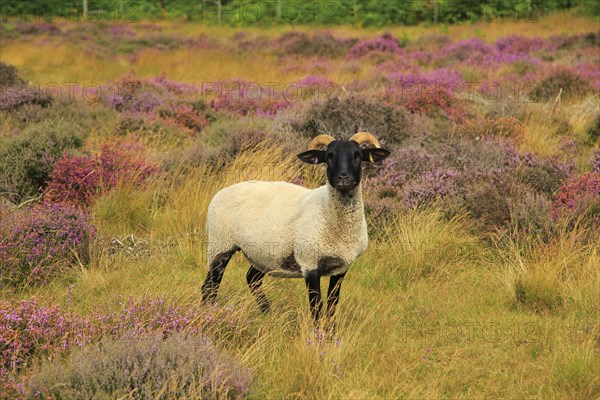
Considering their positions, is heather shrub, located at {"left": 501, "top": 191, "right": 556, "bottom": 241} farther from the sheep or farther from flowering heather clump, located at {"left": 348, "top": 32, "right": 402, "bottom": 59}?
flowering heather clump, located at {"left": 348, "top": 32, "right": 402, "bottom": 59}

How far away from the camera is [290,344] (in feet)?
15.5

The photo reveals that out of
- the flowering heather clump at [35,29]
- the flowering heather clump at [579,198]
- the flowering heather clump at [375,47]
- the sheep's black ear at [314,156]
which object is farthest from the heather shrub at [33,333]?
the flowering heather clump at [35,29]

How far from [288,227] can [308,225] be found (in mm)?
212

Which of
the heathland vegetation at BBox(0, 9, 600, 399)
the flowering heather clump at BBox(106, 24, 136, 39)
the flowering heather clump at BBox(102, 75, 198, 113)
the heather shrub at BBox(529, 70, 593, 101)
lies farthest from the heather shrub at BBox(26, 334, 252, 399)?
the flowering heather clump at BBox(106, 24, 136, 39)

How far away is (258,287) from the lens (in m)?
5.98

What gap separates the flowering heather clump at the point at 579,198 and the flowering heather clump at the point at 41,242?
532 cm

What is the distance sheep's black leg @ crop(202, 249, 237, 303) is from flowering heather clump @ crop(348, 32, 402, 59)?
20342mm

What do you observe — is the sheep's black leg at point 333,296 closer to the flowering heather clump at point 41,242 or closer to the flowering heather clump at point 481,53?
the flowering heather clump at point 41,242

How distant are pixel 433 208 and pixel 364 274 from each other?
65.3 inches

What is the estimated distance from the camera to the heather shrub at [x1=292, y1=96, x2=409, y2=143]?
10789 mm

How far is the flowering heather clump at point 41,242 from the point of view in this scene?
6.32 meters

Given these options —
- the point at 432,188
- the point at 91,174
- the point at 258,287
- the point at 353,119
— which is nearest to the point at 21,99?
the point at 91,174

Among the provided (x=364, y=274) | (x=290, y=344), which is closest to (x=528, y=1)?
(x=364, y=274)

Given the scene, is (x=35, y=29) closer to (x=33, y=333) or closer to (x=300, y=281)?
(x=300, y=281)
